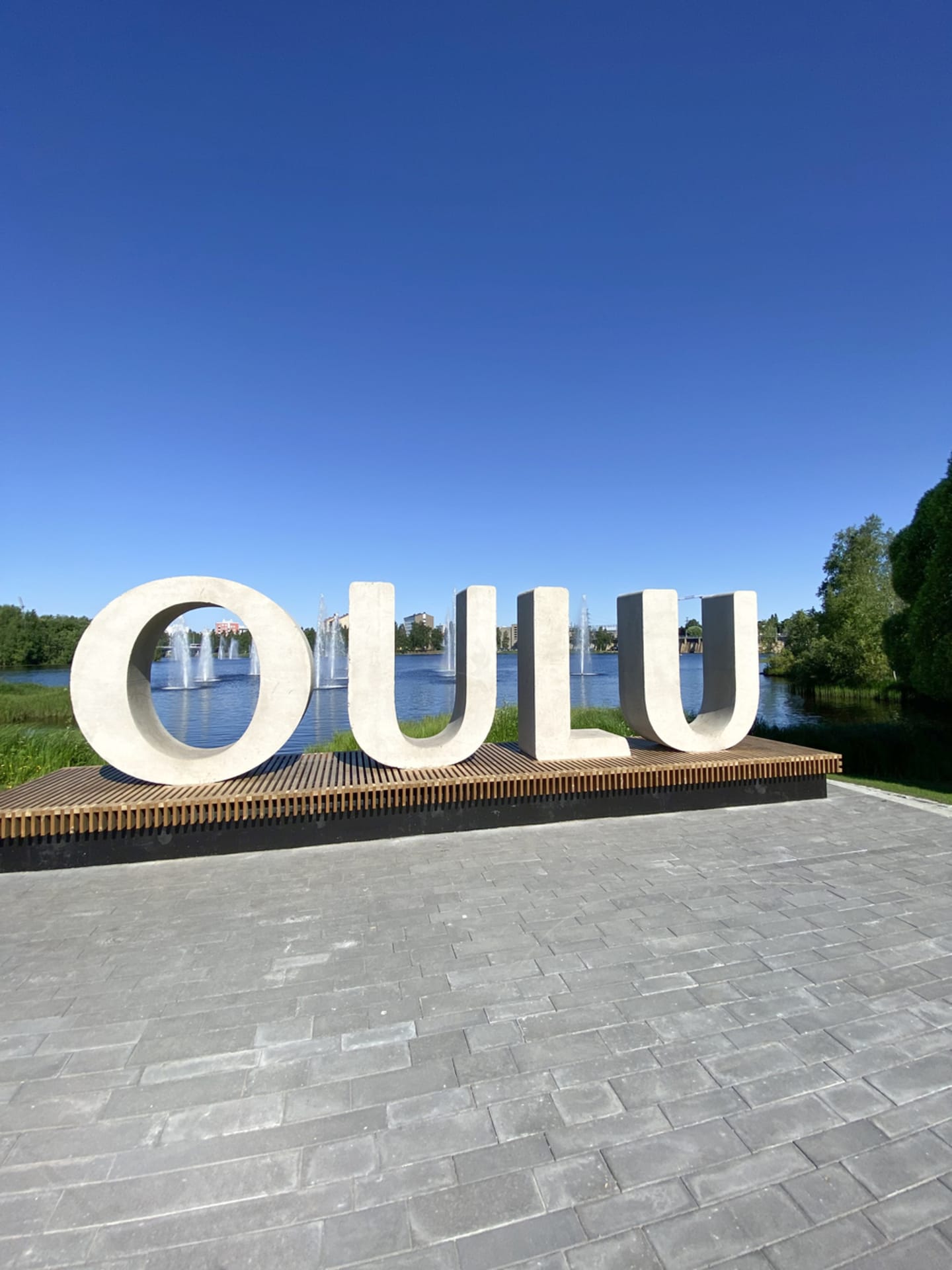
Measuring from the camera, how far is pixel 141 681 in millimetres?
7773

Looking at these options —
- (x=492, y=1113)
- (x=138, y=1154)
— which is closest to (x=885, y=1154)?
(x=492, y=1113)

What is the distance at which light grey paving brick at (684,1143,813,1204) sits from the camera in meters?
2.48

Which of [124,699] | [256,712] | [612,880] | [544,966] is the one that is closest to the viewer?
[544,966]

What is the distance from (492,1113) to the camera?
2918 millimetres

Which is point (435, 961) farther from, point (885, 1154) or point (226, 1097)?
point (885, 1154)

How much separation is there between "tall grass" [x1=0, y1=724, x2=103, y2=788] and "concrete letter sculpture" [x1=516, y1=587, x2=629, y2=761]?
741cm

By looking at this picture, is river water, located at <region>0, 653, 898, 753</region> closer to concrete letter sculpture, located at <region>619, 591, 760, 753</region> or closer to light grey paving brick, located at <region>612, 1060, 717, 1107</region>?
concrete letter sculpture, located at <region>619, 591, 760, 753</region>

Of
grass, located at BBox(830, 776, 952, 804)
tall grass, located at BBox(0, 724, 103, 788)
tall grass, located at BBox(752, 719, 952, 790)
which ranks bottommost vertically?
tall grass, located at BBox(752, 719, 952, 790)

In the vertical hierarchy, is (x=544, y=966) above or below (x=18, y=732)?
below

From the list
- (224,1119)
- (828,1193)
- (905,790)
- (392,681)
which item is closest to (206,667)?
(392,681)

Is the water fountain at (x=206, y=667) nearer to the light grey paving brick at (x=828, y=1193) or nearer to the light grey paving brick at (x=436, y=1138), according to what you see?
the light grey paving brick at (x=436, y=1138)

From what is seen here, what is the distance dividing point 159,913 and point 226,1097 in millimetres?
2649

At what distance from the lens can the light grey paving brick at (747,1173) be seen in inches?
97.6

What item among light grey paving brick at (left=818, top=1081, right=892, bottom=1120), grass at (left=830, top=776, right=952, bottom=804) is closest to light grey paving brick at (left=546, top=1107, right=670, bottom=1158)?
light grey paving brick at (left=818, top=1081, right=892, bottom=1120)
